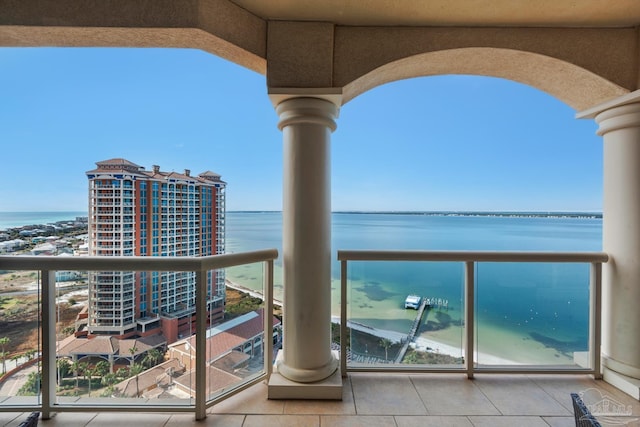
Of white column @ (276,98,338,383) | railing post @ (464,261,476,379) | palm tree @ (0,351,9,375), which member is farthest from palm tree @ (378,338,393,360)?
palm tree @ (0,351,9,375)

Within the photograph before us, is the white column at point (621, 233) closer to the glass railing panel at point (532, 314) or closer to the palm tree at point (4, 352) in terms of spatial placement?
the glass railing panel at point (532, 314)

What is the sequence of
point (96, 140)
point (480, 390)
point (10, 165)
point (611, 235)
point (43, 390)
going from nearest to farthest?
point (43, 390)
point (480, 390)
point (611, 235)
point (10, 165)
point (96, 140)

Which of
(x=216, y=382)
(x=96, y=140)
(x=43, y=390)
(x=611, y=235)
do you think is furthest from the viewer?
(x=96, y=140)

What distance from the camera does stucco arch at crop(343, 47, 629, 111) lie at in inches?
74.9

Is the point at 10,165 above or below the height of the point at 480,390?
above

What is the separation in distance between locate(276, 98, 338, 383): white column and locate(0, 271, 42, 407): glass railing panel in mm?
1701

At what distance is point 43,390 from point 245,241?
1.64 meters

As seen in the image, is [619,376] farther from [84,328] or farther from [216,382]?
[84,328]

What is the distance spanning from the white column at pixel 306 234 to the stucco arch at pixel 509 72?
1.33ft

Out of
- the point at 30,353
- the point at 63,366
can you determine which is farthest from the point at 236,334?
the point at 30,353

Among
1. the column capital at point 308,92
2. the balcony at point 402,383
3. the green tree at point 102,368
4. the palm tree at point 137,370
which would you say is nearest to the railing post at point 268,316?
the balcony at point 402,383

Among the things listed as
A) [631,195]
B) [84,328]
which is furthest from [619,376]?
[84,328]

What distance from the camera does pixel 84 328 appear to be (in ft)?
5.61

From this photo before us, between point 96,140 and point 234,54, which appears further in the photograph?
point 96,140
